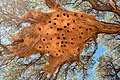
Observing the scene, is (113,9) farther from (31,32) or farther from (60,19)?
(31,32)

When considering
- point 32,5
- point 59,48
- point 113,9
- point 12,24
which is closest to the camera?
point 59,48

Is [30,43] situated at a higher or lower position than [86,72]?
higher

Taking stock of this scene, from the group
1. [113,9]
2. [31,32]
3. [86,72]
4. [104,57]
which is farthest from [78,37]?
[104,57]

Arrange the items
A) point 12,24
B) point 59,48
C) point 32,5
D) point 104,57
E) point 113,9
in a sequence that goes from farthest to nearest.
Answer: point 104,57
point 32,5
point 12,24
point 113,9
point 59,48

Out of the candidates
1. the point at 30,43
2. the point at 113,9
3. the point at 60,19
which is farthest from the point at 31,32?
the point at 113,9

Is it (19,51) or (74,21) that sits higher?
(74,21)

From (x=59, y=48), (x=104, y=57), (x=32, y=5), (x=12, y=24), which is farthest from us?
(x=104, y=57)

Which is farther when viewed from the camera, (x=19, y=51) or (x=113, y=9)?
(x=113, y=9)

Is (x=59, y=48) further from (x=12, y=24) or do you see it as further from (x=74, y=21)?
(x=12, y=24)

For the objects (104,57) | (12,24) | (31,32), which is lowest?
(104,57)
